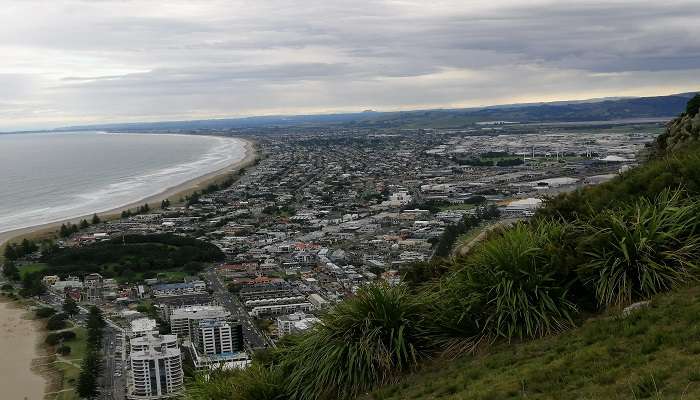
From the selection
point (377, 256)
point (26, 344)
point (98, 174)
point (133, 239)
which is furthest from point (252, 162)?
point (26, 344)

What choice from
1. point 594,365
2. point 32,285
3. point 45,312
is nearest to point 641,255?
point 594,365

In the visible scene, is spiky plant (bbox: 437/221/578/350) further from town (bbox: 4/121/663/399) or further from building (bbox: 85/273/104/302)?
building (bbox: 85/273/104/302)

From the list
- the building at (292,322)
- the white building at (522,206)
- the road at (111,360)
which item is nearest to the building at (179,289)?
the road at (111,360)

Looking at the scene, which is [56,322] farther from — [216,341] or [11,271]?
[11,271]

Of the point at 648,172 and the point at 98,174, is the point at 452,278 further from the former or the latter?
the point at 98,174

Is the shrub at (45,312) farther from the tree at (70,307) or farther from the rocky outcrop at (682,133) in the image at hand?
the rocky outcrop at (682,133)

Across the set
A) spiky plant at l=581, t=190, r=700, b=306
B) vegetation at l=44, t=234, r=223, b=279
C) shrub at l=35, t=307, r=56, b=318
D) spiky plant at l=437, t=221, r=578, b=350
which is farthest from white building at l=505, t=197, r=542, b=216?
spiky plant at l=437, t=221, r=578, b=350
